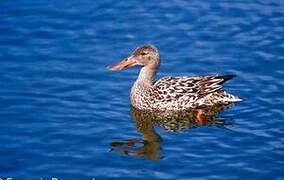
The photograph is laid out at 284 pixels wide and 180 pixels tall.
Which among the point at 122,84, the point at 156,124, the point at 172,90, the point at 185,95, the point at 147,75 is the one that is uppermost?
the point at 147,75

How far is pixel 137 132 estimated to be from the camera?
15672 mm

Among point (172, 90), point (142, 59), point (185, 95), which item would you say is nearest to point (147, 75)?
point (142, 59)

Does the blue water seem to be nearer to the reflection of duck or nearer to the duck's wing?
the reflection of duck

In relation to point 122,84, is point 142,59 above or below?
above

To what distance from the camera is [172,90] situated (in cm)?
1662

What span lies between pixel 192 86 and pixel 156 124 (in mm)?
1133

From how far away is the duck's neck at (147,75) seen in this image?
1708 cm

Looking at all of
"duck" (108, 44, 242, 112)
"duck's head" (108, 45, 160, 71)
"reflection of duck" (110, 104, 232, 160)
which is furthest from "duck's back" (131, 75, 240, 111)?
"duck's head" (108, 45, 160, 71)

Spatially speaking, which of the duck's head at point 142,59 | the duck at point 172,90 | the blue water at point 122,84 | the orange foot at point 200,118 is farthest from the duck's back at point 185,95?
the duck's head at point 142,59

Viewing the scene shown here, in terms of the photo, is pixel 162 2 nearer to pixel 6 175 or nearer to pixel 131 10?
pixel 131 10

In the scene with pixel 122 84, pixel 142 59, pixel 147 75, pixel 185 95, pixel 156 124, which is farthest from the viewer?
pixel 122 84

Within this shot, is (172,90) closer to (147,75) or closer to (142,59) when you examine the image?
(147,75)

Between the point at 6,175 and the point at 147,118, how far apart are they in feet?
12.9

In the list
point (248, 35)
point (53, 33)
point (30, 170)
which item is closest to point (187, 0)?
point (248, 35)
